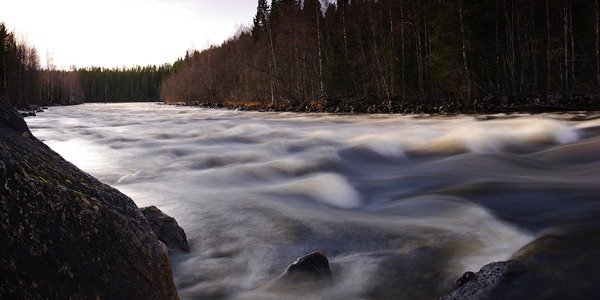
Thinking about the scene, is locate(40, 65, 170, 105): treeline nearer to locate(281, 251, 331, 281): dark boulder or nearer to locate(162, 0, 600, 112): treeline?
locate(162, 0, 600, 112): treeline

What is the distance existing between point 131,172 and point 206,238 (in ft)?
12.7

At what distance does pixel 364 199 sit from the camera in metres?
5.88

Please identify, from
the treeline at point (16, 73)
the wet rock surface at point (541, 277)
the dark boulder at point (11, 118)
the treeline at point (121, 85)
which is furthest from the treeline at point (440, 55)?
the treeline at point (121, 85)

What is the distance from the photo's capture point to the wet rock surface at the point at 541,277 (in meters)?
2.58

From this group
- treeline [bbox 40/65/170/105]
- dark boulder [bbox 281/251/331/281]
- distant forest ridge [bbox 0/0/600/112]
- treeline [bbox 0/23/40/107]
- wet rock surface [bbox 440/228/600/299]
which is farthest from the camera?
treeline [bbox 40/65/170/105]

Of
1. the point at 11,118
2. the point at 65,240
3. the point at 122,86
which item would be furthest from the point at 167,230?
the point at 122,86

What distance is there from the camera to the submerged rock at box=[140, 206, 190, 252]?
370cm

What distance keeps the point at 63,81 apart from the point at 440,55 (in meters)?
103

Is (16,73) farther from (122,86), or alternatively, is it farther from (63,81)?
(122,86)

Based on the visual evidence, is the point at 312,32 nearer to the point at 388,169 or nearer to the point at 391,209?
the point at 388,169

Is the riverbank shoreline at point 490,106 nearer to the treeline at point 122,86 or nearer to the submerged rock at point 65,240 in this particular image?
the submerged rock at point 65,240

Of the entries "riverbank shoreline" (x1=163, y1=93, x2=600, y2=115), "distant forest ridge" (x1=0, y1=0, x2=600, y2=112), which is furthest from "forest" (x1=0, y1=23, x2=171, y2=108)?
"riverbank shoreline" (x1=163, y1=93, x2=600, y2=115)

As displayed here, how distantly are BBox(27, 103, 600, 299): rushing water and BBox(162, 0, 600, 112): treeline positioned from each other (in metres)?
10.6

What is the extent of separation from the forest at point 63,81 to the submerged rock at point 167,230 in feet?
175
